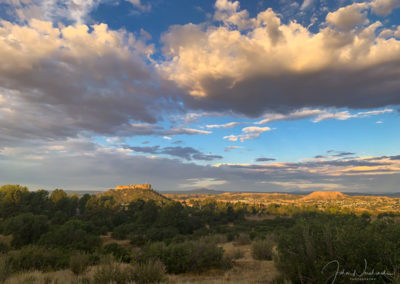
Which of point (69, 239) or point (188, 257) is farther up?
point (188, 257)

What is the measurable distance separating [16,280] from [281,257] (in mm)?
9182

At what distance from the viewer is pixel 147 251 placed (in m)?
14.0

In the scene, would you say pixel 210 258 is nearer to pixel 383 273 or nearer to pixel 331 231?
→ pixel 331 231

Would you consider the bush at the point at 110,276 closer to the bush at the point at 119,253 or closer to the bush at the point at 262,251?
the bush at the point at 119,253

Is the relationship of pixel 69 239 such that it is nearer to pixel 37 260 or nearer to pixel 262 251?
pixel 37 260

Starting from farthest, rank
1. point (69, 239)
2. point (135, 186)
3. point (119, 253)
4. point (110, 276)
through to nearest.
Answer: point (135, 186) < point (69, 239) < point (119, 253) < point (110, 276)

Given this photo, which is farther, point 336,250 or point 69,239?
point 69,239

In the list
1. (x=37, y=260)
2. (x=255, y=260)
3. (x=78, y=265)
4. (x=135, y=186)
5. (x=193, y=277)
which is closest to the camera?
(x=193, y=277)

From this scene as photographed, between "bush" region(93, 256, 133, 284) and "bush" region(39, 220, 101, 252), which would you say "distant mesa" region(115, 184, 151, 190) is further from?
"bush" region(93, 256, 133, 284)

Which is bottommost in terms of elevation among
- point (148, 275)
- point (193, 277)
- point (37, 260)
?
point (193, 277)

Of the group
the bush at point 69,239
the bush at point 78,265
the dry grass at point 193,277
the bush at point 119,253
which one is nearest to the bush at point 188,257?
the dry grass at point 193,277

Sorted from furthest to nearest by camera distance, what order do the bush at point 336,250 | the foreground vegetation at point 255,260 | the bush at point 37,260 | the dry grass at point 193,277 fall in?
1. the bush at point 37,260
2. the dry grass at point 193,277
3. the foreground vegetation at point 255,260
4. the bush at point 336,250

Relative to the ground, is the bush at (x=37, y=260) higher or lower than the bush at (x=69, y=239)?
higher

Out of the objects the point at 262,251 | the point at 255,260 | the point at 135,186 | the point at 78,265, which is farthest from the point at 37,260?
the point at 135,186
